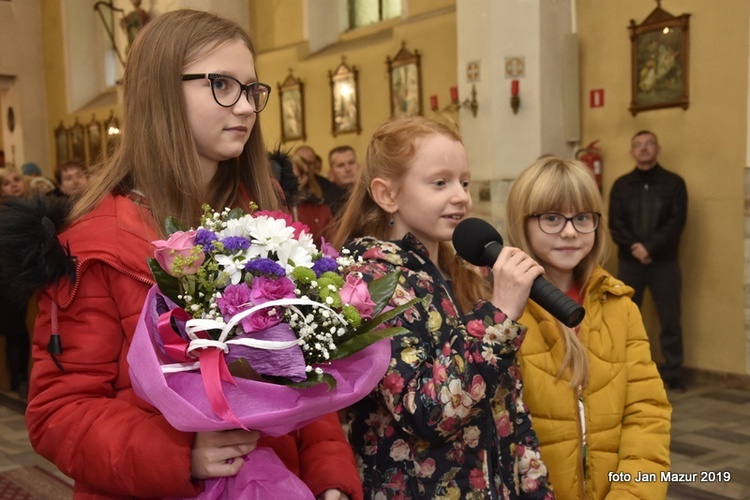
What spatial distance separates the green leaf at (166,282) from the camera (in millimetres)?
1311

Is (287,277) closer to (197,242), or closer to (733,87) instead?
(197,242)

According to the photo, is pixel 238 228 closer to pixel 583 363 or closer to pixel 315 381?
pixel 315 381

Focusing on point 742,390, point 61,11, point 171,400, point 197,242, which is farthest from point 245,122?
point 61,11

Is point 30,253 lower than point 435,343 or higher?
higher

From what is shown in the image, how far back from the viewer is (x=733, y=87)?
6.36 m

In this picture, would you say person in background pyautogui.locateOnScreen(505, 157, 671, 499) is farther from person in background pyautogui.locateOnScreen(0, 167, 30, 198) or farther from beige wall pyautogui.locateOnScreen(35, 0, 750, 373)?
person in background pyautogui.locateOnScreen(0, 167, 30, 198)

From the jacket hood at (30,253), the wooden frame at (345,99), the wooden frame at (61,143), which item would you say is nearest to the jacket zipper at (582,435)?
the jacket hood at (30,253)

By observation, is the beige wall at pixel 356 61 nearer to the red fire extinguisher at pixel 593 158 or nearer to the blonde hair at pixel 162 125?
the red fire extinguisher at pixel 593 158

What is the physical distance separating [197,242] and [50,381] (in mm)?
441

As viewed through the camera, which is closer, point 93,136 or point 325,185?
point 325,185

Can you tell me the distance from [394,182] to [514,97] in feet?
17.8

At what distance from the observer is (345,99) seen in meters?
10.7

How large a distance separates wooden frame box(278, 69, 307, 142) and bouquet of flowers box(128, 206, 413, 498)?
10.1 meters

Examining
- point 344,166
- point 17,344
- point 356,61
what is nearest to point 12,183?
point 17,344
